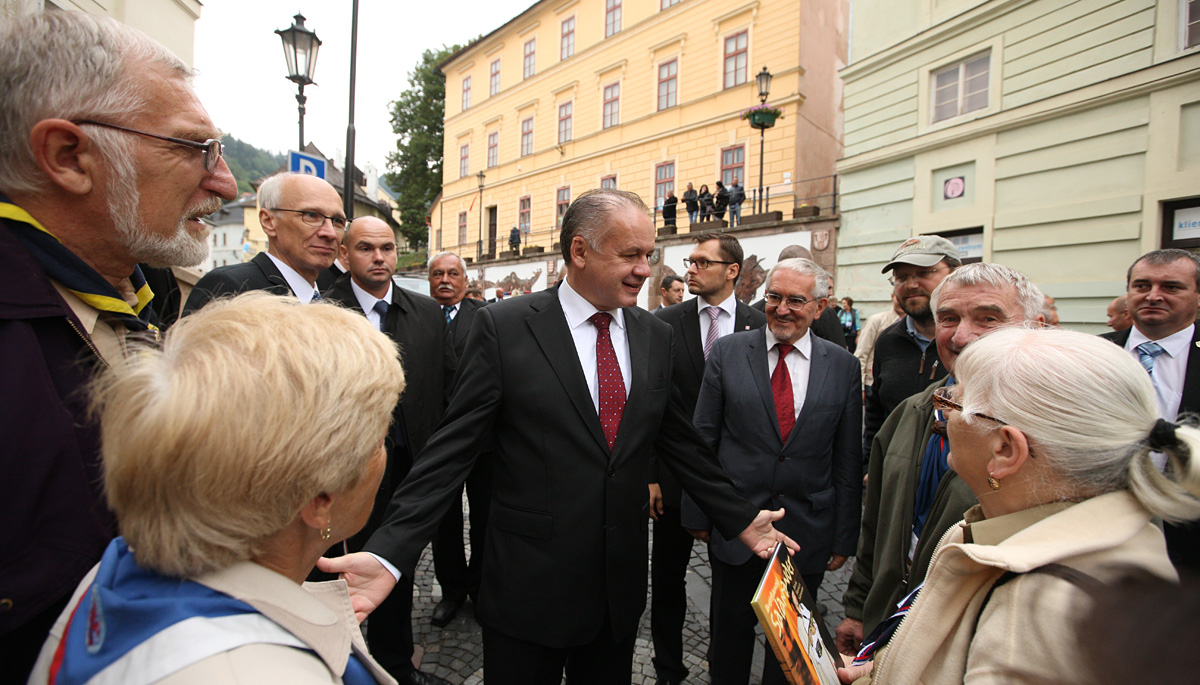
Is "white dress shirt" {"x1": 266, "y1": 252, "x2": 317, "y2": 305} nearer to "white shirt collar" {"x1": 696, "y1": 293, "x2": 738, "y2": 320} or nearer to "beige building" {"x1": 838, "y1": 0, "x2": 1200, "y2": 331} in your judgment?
"white shirt collar" {"x1": 696, "y1": 293, "x2": 738, "y2": 320}

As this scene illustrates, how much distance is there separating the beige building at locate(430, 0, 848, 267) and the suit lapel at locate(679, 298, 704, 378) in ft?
40.2

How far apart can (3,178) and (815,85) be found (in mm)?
22139

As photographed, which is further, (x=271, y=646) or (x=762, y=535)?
(x=762, y=535)

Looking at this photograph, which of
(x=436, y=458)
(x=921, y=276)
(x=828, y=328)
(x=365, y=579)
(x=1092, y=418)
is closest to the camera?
(x=1092, y=418)

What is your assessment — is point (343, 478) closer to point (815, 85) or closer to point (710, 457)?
point (710, 457)

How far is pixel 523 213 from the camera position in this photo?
29.2 meters

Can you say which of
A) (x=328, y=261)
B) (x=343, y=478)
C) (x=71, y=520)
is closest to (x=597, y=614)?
(x=343, y=478)

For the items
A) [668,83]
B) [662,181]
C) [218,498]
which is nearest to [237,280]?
[218,498]

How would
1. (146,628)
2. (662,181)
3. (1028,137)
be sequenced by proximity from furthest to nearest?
(662,181), (1028,137), (146,628)

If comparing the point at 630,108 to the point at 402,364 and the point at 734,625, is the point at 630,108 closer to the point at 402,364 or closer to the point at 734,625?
the point at 402,364

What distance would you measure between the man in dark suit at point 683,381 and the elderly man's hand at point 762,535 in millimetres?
917

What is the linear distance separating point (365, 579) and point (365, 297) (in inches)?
82.4

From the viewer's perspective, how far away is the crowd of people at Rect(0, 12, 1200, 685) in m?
0.84

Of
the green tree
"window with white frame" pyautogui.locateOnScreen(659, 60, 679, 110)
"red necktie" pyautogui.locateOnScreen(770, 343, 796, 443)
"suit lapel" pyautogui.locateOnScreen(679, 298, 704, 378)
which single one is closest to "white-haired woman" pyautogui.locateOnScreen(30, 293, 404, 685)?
"red necktie" pyautogui.locateOnScreen(770, 343, 796, 443)
